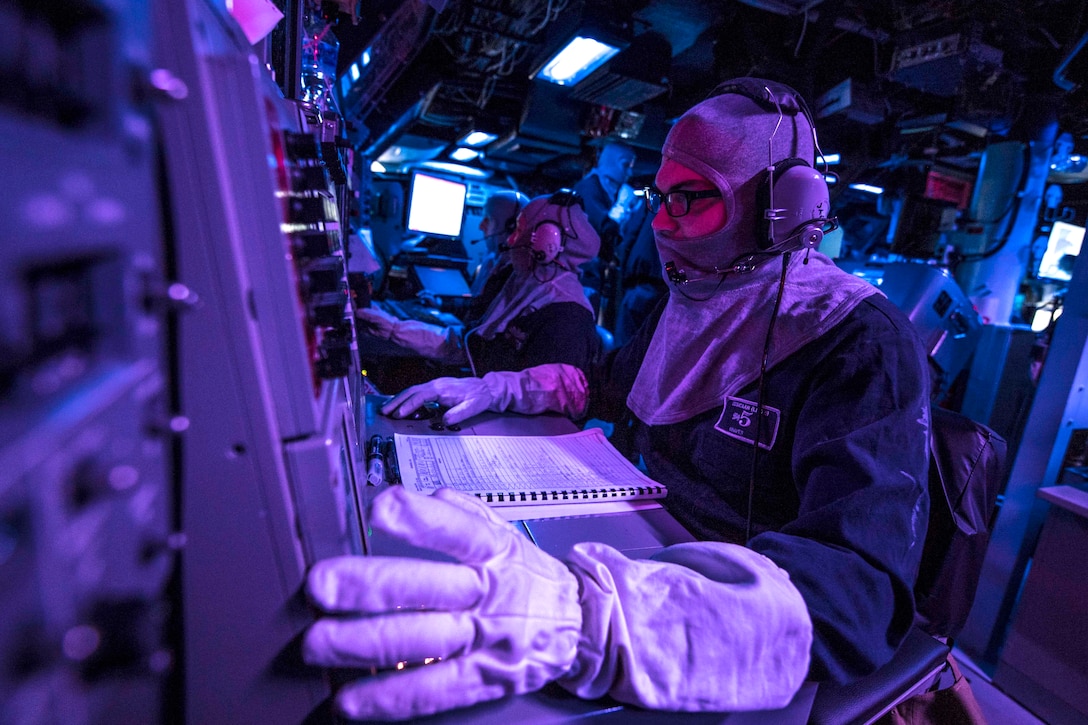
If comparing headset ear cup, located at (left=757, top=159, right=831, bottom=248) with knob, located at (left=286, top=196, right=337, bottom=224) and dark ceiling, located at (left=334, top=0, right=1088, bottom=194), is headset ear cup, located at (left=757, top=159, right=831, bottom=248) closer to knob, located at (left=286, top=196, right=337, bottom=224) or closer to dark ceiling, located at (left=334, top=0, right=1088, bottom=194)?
knob, located at (left=286, top=196, right=337, bottom=224)

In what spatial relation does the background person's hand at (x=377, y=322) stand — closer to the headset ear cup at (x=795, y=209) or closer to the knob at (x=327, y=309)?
the headset ear cup at (x=795, y=209)

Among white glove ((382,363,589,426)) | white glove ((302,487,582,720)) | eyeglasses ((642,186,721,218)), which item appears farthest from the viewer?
white glove ((382,363,589,426))

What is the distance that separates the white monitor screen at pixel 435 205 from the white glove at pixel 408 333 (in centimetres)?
228

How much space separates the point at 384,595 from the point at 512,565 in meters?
0.14

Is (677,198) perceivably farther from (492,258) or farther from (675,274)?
(492,258)

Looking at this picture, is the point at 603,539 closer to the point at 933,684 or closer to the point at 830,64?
the point at 933,684

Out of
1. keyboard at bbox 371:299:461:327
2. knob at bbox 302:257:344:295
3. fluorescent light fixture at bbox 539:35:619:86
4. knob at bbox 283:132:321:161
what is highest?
fluorescent light fixture at bbox 539:35:619:86

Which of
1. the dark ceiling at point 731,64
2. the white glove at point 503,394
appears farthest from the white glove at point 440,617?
the dark ceiling at point 731,64

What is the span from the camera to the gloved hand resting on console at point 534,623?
0.43m

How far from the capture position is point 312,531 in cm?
42

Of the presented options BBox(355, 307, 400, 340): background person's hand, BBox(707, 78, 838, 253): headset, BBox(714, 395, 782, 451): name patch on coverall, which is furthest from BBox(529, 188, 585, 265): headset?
BBox(714, 395, 782, 451): name patch on coverall

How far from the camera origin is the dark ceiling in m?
3.00

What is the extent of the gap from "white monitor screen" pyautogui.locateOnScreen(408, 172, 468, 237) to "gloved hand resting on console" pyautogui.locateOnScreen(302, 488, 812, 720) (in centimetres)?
437

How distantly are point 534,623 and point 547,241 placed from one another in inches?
95.0
